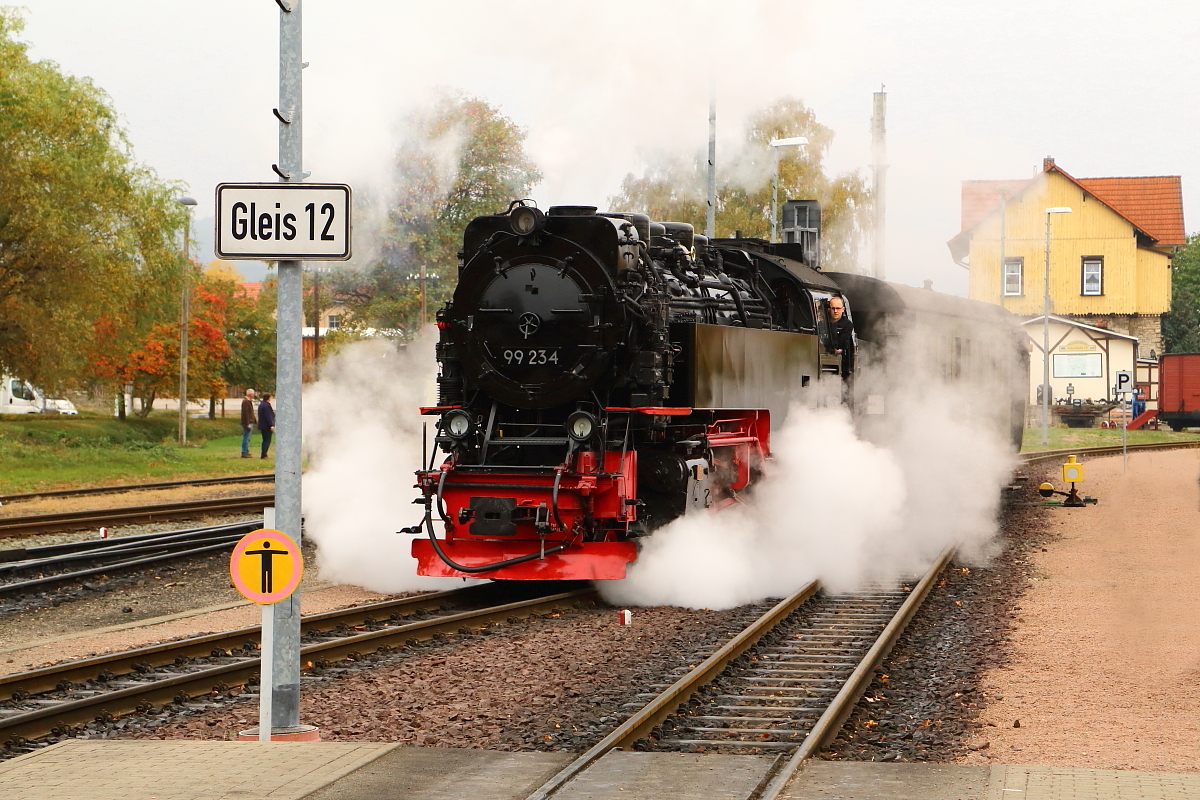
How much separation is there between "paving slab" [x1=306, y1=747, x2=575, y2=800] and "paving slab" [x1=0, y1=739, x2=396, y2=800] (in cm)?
10

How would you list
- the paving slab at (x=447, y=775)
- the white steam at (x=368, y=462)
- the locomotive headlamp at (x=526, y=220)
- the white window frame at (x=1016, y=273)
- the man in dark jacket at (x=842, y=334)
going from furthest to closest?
the white window frame at (x=1016, y=273)
the man in dark jacket at (x=842, y=334)
the white steam at (x=368, y=462)
the locomotive headlamp at (x=526, y=220)
the paving slab at (x=447, y=775)

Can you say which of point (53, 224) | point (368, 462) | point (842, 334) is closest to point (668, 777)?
point (368, 462)

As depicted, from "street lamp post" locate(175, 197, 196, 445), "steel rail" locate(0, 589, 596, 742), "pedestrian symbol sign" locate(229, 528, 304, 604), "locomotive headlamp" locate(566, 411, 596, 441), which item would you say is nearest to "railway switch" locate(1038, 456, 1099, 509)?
"locomotive headlamp" locate(566, 411, 596, 441)

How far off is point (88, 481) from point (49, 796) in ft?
70.1

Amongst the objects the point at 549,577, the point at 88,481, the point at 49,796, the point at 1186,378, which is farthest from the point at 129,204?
the point at 1186,378

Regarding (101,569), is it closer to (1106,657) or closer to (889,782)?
(1106,657)

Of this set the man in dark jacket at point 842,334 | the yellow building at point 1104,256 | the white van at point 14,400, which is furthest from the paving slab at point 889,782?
the white van at point 14,400

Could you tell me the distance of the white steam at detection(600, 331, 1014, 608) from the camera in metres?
11.8

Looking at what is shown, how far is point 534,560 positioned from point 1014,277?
4435cm

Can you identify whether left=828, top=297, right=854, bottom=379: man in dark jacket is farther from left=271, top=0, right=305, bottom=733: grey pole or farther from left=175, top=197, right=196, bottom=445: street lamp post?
left=175, top=197, right=196, bottom=445: street lamp post

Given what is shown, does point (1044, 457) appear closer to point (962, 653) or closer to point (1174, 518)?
point (1174, 518)

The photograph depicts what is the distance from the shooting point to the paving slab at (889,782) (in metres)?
5.62

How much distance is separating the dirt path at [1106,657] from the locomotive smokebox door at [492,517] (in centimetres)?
394

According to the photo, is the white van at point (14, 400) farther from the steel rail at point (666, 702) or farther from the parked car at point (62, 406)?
the steel rail at point (666, 702)
